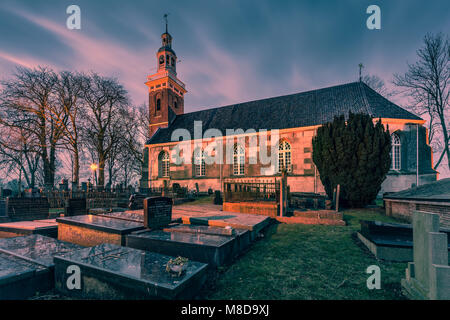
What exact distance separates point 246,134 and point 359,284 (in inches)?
728

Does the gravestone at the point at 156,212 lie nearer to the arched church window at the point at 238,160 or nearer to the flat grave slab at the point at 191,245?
the flat grave slab at the point at 191,245

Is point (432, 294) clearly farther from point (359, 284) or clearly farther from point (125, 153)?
point (125, 153)

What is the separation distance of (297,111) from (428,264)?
65.4 ft

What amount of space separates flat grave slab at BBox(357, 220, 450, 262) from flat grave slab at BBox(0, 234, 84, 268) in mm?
6775

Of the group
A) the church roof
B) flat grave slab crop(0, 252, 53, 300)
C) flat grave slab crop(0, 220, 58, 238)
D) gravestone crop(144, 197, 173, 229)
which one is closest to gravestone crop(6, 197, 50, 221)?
flat grave slab crop(0, 220, 58, 238)

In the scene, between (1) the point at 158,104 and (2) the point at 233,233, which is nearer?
(2) the point at 233,233

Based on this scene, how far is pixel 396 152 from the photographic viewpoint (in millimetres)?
17516

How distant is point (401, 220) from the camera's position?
27.7ft

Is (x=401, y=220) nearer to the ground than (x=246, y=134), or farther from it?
nearer to the ground

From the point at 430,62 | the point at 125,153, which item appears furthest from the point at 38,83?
the point at 430,62

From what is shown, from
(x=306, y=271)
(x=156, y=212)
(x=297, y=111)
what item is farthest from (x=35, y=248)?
(x=297, y=111)

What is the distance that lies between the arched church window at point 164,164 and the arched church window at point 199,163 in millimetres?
4420

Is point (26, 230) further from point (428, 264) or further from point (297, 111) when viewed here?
point (297, 111)

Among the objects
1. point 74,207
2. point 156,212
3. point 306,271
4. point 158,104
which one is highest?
point 158,104
